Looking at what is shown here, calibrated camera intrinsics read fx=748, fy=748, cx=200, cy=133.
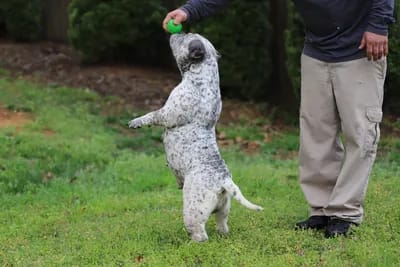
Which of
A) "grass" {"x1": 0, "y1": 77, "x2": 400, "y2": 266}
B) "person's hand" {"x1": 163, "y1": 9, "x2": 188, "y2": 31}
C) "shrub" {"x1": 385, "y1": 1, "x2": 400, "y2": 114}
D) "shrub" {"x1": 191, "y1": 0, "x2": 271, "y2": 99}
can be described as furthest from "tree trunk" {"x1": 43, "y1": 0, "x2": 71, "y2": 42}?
"person's hand" {"x1": 163, "y1": 9, "x2": 188, "y2": 31}

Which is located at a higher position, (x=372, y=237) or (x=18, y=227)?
(x=372, y=237)

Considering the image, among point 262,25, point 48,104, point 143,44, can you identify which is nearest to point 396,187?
point 262,25

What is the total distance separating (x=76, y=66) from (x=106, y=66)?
21.8 inches

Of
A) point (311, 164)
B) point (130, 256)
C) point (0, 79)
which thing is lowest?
point (0, 79)

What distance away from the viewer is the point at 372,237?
4.61 metres

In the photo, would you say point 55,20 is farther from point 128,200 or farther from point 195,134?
point 195,134

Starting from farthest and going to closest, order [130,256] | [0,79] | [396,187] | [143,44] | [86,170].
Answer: [143,44]
[0,79]
[86,170]
[396,187]
[130,256]

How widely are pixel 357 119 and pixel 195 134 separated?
101cm

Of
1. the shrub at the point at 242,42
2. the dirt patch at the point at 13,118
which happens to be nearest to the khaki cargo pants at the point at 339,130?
the dirt patch at the point at 13,118

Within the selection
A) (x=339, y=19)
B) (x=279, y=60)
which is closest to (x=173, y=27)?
(x=339, y=19)

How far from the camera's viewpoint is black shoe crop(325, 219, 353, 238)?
15.3 feet

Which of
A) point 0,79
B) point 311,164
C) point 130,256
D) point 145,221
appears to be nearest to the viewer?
point 130,256

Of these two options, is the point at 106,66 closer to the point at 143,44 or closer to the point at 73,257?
the point at 143,44

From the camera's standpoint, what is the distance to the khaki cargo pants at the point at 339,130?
4.55m
